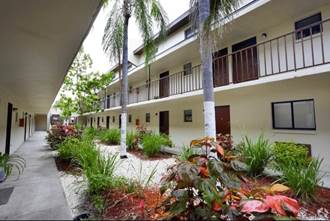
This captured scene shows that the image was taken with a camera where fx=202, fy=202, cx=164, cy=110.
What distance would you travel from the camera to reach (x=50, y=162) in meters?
8.42

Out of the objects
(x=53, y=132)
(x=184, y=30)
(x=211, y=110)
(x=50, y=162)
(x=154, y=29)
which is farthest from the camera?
(x=184, y=30)

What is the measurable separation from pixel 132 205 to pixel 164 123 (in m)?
11.6

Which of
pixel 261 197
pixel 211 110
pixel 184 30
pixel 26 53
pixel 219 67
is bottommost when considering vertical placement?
pixel 261 197

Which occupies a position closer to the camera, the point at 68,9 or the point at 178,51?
the point at 68,9

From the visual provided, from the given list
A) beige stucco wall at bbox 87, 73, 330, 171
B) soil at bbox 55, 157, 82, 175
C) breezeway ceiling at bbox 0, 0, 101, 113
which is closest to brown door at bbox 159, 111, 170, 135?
beige stucco wall at bbox 87, 73, 330, 171

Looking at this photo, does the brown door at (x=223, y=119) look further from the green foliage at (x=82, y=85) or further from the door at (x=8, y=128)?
the green foliage at (x=82, y=85)

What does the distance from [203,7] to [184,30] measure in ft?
26.9

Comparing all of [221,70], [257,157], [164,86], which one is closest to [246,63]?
[221,70]

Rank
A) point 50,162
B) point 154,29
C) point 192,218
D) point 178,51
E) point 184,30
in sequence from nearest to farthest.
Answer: point 192,218 → point 50,162 → point 154,29 → point 178,51 → point 184,30

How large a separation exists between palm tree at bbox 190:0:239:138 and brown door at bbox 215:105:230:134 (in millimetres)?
4770

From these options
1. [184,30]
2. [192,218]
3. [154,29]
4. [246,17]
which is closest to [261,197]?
[192,218]

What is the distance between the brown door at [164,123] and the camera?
14.8 meters

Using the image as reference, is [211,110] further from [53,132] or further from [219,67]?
[53,132]

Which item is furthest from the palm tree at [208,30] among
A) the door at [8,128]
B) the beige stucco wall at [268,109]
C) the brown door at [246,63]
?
the door at [8,128]
